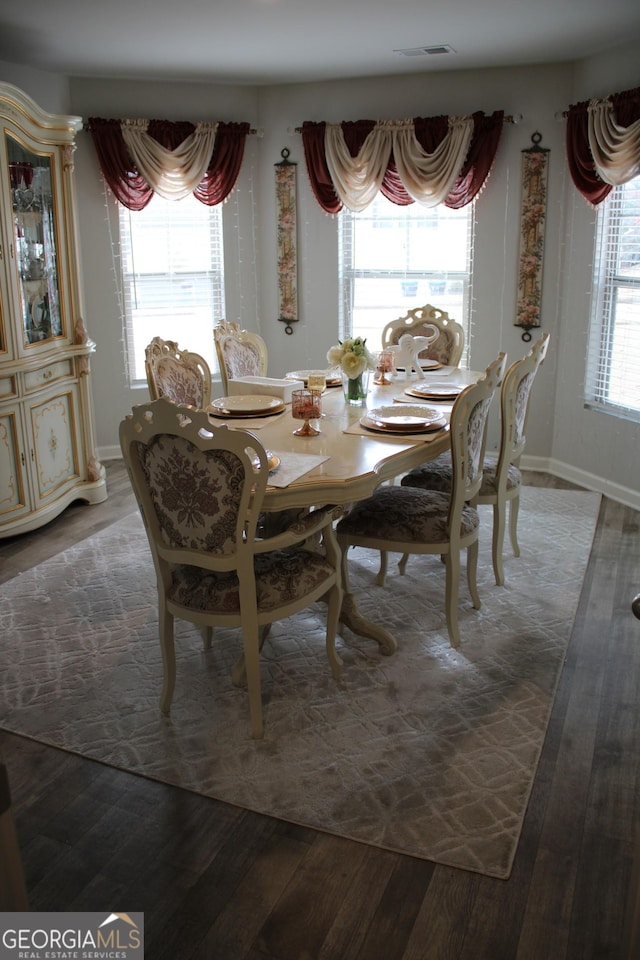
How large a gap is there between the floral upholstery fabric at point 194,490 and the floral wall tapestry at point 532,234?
352 cm

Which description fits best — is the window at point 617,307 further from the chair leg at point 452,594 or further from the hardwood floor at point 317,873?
the hardwood floor at point 317,873

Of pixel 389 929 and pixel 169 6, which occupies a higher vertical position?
pixel 169 6

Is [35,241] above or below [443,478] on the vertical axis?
above

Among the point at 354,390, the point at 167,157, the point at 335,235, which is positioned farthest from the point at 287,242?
the point at 354,390

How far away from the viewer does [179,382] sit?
423 centimetres

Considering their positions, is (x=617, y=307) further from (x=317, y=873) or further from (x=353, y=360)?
(x=317, y=873)

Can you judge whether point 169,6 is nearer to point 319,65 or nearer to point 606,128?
point 319,65

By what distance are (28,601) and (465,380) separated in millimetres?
2384

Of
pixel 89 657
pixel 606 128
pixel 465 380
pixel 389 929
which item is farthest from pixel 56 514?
pixel 606 128

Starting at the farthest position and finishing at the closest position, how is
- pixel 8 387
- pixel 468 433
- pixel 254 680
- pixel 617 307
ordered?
pixel 617 307 → pixel 8 387 → pixel 468 433 → pixel 254 680

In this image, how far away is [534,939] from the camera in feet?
6.46

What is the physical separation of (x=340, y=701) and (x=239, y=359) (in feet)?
8.12

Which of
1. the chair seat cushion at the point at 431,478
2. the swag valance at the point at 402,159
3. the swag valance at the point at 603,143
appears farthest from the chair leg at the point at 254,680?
the swag valance at the point at 402,159

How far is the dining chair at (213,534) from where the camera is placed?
2.49 meters
